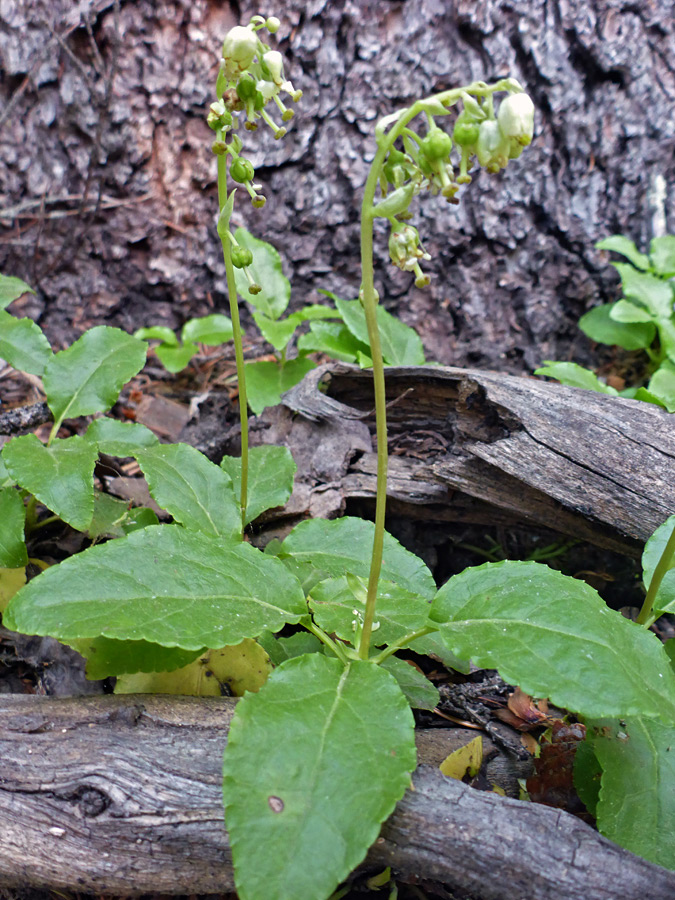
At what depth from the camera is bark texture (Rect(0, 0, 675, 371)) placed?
12.1 feet

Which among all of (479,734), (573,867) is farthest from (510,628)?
(479,734)

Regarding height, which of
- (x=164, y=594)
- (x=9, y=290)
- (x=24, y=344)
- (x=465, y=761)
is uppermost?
(x=9, y=290)

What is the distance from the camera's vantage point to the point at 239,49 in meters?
1.70

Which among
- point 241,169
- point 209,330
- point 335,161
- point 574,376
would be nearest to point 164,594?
point 241,169

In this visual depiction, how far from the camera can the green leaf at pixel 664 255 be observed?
3893 mm

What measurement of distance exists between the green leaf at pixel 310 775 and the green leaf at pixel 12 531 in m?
1.10

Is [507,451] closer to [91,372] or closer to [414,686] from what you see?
[414,686]

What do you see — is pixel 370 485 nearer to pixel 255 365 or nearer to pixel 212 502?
pixel 212 502

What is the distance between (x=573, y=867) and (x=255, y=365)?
2792mm

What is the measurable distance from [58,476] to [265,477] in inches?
30.8

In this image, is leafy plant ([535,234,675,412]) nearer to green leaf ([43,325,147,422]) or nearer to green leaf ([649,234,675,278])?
green leaf ([649,234,675,278])

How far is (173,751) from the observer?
5.61 feet

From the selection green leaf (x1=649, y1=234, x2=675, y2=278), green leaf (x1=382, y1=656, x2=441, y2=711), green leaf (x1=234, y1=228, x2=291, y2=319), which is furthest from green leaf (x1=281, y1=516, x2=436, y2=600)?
green leaf (x1=649, y1=234, x2=675, y2=278)

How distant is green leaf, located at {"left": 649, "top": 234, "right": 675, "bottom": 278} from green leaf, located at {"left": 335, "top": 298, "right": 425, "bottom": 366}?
1.62 m
